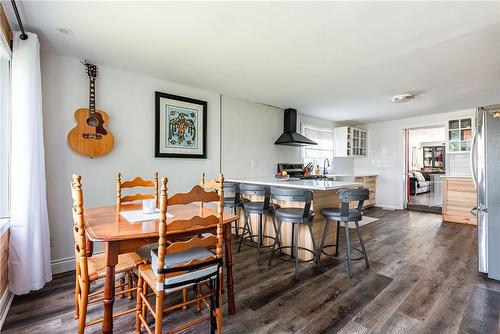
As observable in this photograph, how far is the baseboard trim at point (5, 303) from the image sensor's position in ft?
5.59

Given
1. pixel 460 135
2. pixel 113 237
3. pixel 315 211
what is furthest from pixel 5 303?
pixel 460 135

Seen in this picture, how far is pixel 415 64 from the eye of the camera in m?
2.73

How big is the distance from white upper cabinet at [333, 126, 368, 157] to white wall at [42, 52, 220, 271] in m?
4.07

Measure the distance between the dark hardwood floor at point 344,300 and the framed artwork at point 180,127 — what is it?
1.67m

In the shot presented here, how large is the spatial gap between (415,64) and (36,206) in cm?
416

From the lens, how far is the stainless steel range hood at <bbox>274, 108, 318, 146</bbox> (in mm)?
4707

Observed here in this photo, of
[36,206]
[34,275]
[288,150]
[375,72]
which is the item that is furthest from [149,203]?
[288,150]

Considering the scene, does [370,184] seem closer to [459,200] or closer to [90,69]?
[459,200]

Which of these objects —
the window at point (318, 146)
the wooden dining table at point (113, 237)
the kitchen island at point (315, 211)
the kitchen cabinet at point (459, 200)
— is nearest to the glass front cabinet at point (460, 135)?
the kitchen cabinet at point (459, 200)

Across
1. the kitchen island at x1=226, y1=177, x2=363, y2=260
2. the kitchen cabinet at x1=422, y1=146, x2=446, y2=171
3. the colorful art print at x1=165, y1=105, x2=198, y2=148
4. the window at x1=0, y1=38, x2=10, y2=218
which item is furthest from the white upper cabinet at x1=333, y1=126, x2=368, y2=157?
the window at x1=0, y1=38, x2=10, y2=218

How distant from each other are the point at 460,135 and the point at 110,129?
653 centimetres

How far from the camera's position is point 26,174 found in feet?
6.63

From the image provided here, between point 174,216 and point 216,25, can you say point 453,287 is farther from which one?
point 216,25

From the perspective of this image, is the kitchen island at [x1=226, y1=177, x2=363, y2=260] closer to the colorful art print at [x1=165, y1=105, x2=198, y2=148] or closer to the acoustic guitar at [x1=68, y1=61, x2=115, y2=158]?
the colorful art print at [x1=165, y1=105, x2=198, y2=148]
